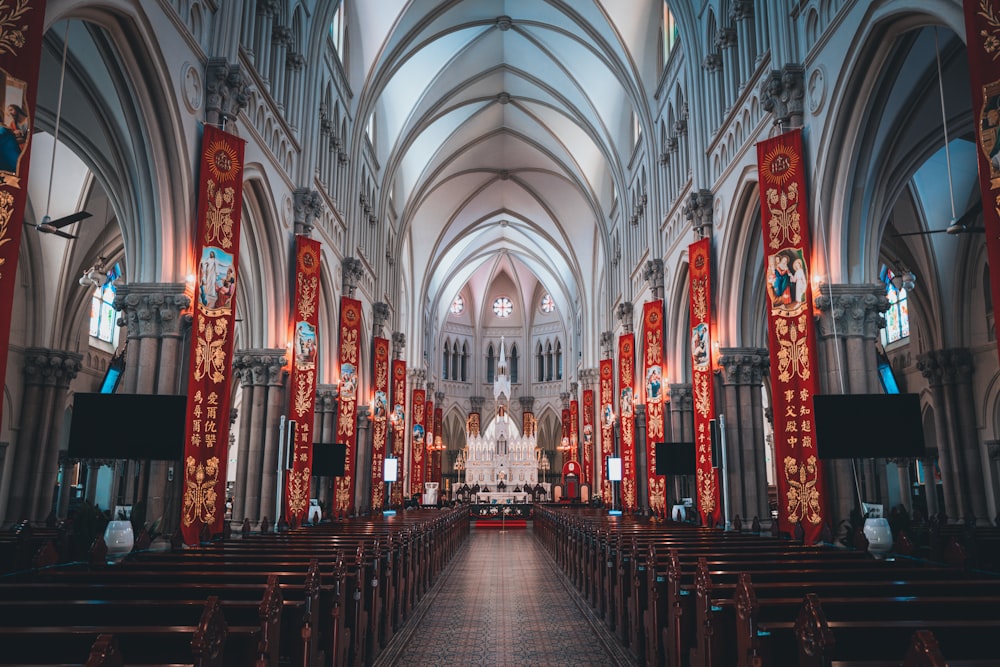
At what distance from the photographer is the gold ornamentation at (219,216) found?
37.4 feet

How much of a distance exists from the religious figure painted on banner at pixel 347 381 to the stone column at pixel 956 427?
16.1 m

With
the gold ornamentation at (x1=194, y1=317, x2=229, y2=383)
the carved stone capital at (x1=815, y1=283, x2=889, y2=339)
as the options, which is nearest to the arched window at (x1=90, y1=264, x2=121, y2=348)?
the gold ornamentation at (x1=194, y1=317, x2=229, y2=383)

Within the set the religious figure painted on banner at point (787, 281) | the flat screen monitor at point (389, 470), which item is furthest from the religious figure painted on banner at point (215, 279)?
the flat screen monitor at point (389, 470)

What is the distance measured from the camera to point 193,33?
11906mm

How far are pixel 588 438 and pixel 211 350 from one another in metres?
29.3

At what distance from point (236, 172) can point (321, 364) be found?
10.8m

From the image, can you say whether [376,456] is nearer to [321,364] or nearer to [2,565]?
[321,364]

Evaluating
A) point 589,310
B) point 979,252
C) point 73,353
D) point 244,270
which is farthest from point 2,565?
point 589,310

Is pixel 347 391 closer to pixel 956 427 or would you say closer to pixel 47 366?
pixel 47 366

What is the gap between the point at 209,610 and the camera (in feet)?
11.4

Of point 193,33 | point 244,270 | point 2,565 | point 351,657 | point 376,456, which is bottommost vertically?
point 351,657

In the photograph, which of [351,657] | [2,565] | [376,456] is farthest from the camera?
[376,456]

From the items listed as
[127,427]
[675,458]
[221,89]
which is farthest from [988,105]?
[675,458]

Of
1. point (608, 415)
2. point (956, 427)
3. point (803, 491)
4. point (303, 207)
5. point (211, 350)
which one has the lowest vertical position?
point (803, 491)
